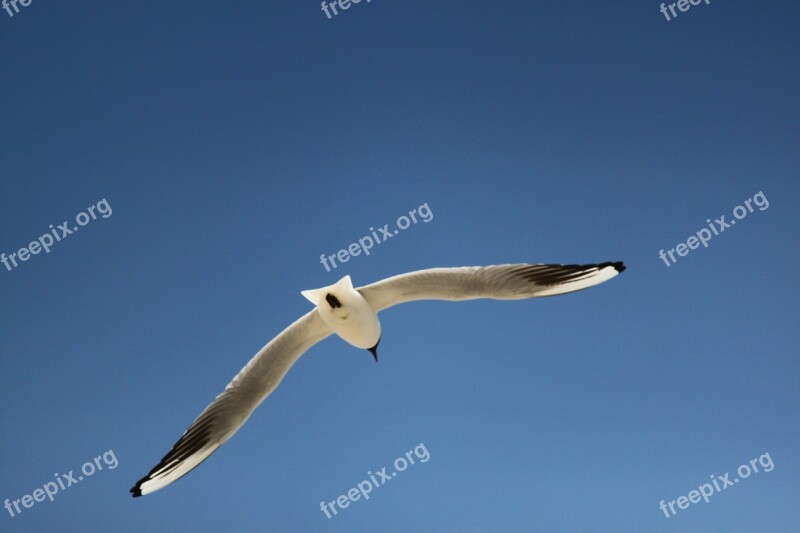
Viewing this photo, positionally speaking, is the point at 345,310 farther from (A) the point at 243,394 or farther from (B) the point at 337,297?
(A) the point at 243,394

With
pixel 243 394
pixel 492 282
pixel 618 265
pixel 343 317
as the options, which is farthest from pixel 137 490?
pixel 618 265

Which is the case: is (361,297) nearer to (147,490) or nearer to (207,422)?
(207,422)

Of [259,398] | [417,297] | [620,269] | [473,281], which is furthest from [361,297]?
[620,269]

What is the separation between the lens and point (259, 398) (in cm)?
472

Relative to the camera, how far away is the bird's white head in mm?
4320

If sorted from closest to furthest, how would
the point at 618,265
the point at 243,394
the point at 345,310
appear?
1. the point at 618,265
2. the point at 345,310
3. the point at 243,394

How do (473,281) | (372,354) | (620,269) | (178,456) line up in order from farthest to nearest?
1. (372,354)
2. (178,456)
3. (473,281)
4. (620,269)

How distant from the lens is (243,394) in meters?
4.68

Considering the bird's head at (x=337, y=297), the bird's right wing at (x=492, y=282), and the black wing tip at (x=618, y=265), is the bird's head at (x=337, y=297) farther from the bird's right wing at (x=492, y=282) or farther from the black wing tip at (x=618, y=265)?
the black wing tip at (x=618, y=265)

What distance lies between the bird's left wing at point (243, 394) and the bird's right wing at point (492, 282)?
542 millimetres

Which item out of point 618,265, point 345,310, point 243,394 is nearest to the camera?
point 618,265

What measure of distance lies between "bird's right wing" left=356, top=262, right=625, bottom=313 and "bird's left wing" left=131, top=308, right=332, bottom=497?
54cm

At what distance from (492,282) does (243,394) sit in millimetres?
1694

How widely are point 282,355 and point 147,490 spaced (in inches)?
42.7
